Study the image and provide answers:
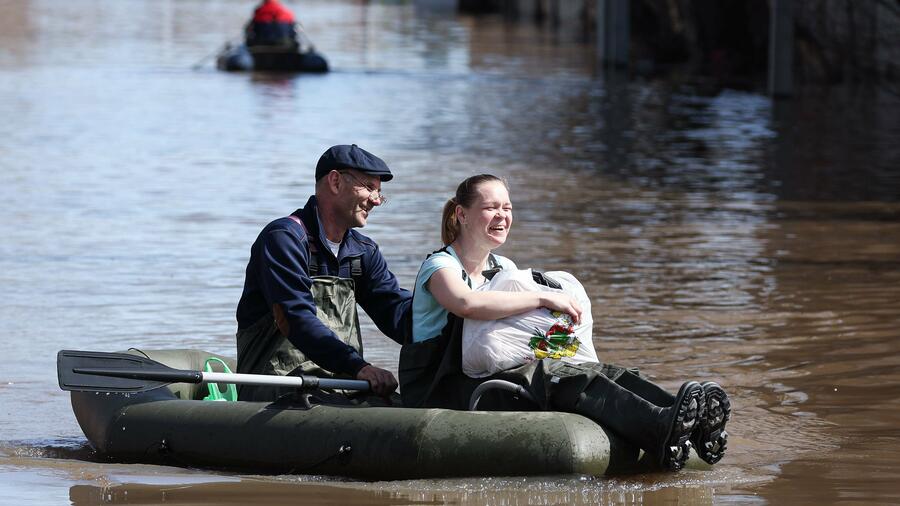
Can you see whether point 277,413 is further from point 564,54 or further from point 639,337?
point 564,54

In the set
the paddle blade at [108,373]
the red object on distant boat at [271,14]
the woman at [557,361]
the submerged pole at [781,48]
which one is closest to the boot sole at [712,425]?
the woman at [557,361]

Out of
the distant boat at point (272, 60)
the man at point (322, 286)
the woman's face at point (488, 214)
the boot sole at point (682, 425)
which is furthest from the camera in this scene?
the distant boat at point (272, 60)

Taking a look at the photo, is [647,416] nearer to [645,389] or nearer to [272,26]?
[645,389]

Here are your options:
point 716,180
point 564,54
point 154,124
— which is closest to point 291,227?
point 716,180

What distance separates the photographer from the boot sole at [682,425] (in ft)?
18.8

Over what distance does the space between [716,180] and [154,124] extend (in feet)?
31.3

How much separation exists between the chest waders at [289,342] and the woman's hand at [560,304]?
0.91 m

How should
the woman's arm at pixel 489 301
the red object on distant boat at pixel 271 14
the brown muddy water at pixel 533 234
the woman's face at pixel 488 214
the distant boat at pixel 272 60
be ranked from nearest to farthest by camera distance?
the woman's arm at pixel 489 301
the woman's face at pixel 488 214
the brown muddy water at pixel 533 234
the distant boat at pixel 272 60
the red object on distant boat at pixel 271 14

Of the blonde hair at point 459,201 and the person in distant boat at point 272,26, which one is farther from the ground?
the blonde hair at point 459,201

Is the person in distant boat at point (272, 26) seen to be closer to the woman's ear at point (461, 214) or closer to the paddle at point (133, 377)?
the paddle at point (133, 377)

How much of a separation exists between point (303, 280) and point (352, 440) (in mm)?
723

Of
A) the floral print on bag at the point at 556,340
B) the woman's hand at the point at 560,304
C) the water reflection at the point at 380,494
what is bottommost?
the water reflection at the point at 380,494

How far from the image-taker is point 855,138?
2112 cm

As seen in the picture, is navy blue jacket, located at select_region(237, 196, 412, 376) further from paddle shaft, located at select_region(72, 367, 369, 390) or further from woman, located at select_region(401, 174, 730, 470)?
woman, located at select_region(401, 174, 730, 470)
